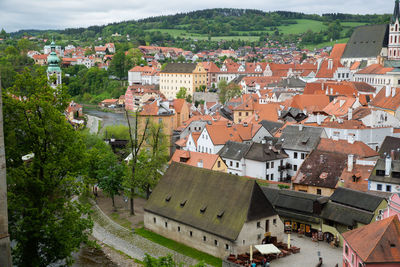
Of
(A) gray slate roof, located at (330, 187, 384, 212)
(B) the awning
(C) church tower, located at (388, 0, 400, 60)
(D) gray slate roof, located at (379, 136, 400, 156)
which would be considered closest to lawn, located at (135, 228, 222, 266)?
(B) the awning

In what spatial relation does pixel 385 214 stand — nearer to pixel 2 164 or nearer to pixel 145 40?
pixel 2 164

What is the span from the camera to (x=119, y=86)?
114 meters

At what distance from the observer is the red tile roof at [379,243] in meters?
20.4

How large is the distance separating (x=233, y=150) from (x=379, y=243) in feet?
71.1

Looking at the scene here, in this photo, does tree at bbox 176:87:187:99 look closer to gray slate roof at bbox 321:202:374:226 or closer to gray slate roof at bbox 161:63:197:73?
gray slate roof at bbox 161:63:197:73

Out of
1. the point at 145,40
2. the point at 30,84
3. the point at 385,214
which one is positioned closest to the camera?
the point at 30,84

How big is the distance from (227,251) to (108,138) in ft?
107

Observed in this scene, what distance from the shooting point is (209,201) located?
27297 millimetres

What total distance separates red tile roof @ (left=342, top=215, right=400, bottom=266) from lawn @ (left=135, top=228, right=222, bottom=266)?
7149 millimetres

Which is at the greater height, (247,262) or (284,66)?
(284,66)

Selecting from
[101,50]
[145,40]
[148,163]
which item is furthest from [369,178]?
[145,40]

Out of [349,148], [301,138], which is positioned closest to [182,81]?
[301,138]

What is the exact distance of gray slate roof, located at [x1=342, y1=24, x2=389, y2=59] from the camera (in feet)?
286

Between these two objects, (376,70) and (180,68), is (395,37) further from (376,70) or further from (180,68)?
(180,68)
